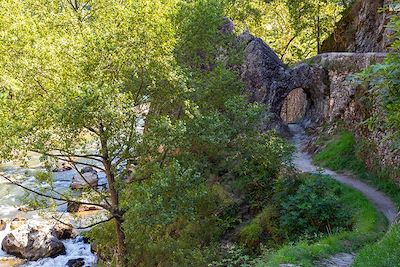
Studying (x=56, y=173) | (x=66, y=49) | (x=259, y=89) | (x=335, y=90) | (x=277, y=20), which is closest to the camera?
(x=66, y=49)

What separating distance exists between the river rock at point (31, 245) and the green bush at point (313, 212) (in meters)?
15.0

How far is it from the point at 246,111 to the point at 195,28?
18.0 ft

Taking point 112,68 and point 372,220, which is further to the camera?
point 112,68

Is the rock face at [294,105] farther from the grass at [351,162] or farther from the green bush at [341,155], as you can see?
the green bush at [341,155]

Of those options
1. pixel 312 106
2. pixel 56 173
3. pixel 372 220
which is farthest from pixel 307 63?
pixel 56 173

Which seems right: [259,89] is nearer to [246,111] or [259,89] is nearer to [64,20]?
[246,111]

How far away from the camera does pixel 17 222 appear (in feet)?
94.4

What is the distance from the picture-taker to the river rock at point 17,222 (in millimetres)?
28312

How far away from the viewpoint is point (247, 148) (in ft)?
64.2

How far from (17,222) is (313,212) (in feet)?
69.2

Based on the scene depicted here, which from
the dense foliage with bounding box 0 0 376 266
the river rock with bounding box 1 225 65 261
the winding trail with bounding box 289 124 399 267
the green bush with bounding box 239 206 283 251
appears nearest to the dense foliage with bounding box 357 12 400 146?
the winding trail with bounding box 289 124 399 267

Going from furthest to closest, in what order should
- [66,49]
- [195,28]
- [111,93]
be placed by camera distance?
1. [195,28]
2. [66,49]
3. [111,93]

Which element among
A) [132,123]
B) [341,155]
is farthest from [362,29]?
[132,123]

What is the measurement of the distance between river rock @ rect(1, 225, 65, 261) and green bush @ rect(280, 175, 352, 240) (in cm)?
1504
